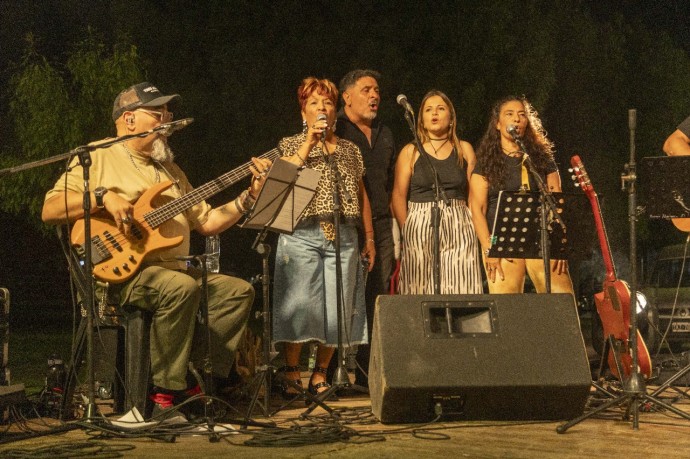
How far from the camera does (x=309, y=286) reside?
6.68m

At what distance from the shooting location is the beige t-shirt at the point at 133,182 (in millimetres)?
5883

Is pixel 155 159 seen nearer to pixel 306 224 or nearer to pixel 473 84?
pixel 306 224

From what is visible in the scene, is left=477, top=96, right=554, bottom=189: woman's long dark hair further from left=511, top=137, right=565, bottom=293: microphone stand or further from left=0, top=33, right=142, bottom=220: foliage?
left=0, top=33, right=142, bottom=220: foliage

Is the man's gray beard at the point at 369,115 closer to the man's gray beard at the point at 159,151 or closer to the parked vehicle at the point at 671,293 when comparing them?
the man's gray beard at the point at 159,151

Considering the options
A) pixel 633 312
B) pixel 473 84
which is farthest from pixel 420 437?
pixel 473 84

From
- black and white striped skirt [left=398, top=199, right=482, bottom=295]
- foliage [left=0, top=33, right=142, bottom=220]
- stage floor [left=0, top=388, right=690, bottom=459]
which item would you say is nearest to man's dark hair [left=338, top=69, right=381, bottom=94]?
black and white striped skirt [left=398, top=199, right=482, bottom=295]

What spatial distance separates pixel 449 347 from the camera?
5285mm

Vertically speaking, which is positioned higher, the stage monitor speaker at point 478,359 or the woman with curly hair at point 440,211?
the woman with curly hair at point 440,211

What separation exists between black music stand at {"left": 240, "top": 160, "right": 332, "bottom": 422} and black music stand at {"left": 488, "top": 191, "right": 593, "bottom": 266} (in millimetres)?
1219

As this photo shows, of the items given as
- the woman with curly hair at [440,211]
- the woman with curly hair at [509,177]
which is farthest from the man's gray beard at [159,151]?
the woman with curly hair at [509,177]

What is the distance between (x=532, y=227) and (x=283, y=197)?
163cm

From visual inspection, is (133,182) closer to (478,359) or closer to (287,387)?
(287,387)

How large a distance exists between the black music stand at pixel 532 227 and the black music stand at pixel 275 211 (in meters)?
1.22

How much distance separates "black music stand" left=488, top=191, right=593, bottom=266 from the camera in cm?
618
